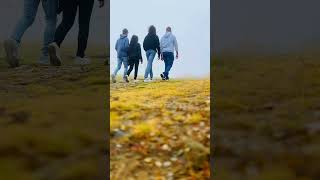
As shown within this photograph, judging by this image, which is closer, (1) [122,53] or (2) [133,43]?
(1) [122,53]

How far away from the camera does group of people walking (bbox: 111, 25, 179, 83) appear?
832 cm

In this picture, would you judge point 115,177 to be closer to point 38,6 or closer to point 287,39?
point 38,6

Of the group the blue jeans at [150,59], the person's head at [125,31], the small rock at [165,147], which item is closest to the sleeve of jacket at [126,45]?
the person's head at [125,31]

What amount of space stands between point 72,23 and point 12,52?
79cm

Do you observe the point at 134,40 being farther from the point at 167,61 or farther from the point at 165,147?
the point at 165,147

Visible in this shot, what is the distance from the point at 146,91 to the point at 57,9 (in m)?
1.54

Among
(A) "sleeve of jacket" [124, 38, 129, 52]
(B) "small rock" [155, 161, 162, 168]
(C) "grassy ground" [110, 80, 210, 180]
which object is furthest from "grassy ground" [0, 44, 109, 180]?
(A) "sleeve of jacket" [124, 38, 129, 52]

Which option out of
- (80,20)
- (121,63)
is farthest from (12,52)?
(121,63)

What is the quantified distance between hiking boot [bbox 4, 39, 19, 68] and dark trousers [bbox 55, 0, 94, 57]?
1.62ft

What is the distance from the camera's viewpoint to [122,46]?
823 centimetres

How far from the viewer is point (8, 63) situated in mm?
6316

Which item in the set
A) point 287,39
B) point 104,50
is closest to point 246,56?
point 287,39

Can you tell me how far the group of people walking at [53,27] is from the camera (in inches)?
243

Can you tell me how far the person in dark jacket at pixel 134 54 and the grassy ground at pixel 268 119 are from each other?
81.9 inches
